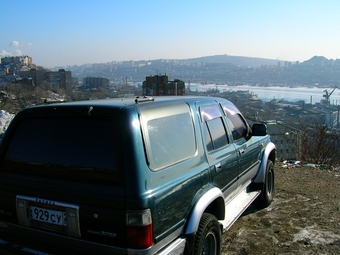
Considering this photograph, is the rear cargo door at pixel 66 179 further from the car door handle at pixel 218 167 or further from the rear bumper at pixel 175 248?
the car door handle at pixel 218 167

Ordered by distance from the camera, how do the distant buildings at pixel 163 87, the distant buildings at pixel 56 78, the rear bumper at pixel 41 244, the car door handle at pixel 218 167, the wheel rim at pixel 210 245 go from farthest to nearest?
1. the distant buildings at pixel 56 78
2. the distant buildings at pixel 163 87
3. the car door handle at pixel 218 167
4. the wheel rim at pixel 210 245
5. the rear bumper at pixel 41 244

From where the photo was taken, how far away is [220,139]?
3541 millimetres

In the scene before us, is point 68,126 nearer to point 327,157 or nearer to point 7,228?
point 7,228

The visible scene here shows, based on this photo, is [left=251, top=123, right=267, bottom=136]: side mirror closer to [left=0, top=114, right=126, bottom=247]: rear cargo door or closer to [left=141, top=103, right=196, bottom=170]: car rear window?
[left=141, top=103, right=196, bottom=170]: car rear window

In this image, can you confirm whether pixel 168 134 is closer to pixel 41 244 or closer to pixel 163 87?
pixel 41 244

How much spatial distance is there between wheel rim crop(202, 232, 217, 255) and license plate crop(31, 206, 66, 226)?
4.42 ft

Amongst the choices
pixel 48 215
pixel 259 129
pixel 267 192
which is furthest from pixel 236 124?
pixel 48 215

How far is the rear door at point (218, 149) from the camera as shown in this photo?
10.5 ft

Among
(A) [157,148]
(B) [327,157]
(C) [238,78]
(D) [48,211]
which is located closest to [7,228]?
(D) [48,211]

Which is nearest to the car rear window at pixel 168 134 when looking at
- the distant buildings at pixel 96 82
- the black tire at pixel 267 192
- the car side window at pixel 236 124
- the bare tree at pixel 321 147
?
the car side window at pixel 236 124

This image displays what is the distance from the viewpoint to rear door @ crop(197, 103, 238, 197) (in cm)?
319

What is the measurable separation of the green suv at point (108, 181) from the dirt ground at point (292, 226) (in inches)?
45.3

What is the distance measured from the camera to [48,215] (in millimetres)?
Result: 2369

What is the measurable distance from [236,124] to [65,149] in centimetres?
260
